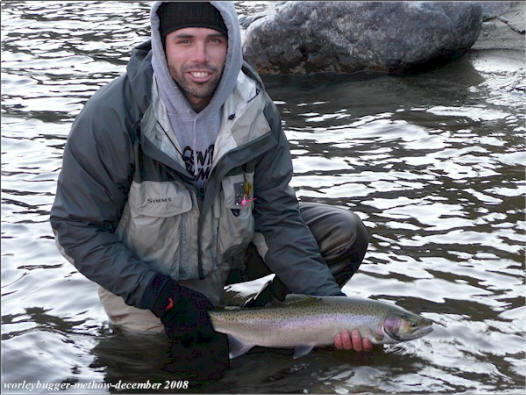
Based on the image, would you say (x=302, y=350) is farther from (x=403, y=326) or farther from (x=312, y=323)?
(x=403, y=326)

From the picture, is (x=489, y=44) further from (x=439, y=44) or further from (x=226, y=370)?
(x=226, y=370)

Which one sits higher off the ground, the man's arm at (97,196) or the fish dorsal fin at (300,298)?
the man's arm at (97,196)

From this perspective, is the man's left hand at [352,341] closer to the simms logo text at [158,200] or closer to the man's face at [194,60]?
the simms logo text at [158,200]

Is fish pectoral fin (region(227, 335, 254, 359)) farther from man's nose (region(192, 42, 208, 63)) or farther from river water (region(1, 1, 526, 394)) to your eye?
man's nose (region(192, 42, 208, 63))

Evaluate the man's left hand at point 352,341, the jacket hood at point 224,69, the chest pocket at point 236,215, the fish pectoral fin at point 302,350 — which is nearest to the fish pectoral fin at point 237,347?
the fish pectoral fin at point 302,350

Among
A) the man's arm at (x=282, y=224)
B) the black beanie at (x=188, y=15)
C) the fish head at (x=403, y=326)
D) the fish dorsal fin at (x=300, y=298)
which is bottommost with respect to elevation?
the fish head at (x=403, y=326)

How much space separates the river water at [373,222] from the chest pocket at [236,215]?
0.58m

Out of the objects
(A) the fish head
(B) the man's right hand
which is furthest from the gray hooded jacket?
(A) the fish head

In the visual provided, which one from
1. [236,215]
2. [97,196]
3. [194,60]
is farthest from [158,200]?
[194,60]

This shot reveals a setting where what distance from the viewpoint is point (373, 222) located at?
695 centimetres

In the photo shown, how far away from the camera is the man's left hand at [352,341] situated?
482 cm

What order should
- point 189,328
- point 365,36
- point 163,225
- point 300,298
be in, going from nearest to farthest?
point 189,328, point 300,298, point 163,225, point 365,36

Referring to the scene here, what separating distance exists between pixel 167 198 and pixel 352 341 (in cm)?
116

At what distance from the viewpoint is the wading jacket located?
4.80 m
